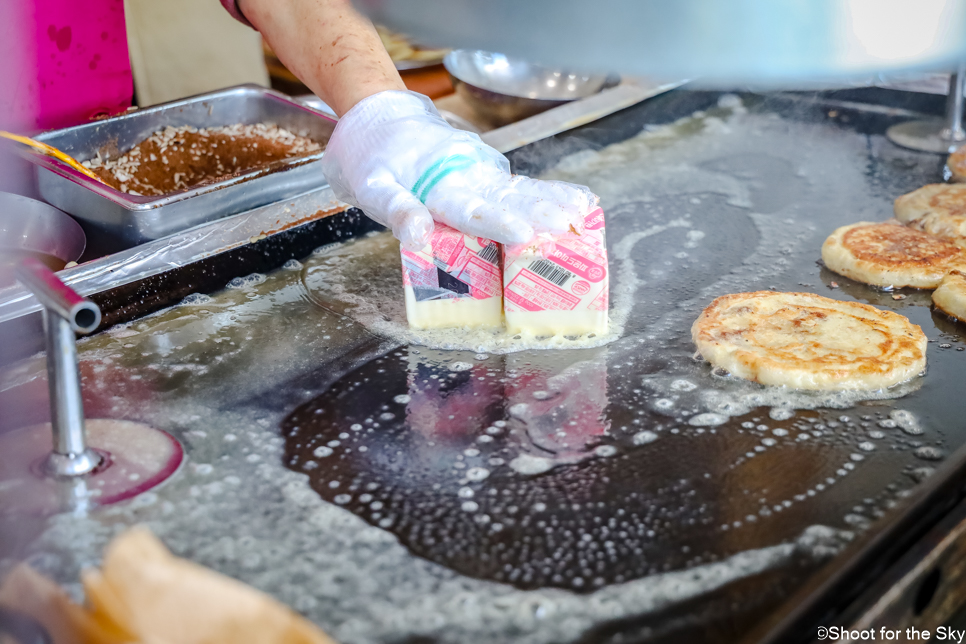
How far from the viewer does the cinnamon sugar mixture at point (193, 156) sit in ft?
7.62

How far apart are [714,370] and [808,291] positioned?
484 millimetres

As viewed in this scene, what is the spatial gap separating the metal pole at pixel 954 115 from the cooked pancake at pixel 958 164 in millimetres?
172

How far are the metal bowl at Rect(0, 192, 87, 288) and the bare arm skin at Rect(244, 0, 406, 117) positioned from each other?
681 mm

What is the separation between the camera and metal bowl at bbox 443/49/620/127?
2803 millimetres

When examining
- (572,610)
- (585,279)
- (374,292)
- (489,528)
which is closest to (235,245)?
(374,292)

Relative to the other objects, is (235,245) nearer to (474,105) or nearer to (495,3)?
(474,105)

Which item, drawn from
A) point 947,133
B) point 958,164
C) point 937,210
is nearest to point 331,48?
point 937,210

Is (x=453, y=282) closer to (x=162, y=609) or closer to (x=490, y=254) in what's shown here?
(x=490, y=254)

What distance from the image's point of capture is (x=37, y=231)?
2.00 m

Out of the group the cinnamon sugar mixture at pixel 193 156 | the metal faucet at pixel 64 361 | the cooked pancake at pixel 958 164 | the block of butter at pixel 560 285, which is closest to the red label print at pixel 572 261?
the block of butter at pixel 560 285

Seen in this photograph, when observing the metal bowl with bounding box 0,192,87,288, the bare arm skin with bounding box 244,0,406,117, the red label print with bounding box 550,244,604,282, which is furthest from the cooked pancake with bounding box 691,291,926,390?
the metal bowl with bounding box 0,192,87,288

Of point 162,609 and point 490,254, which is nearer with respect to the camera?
point 162,609

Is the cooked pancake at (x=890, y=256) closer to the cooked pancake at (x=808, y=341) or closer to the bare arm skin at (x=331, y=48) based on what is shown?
the cooked pancake at (x=808, y=341)

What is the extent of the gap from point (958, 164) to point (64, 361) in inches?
96.3
